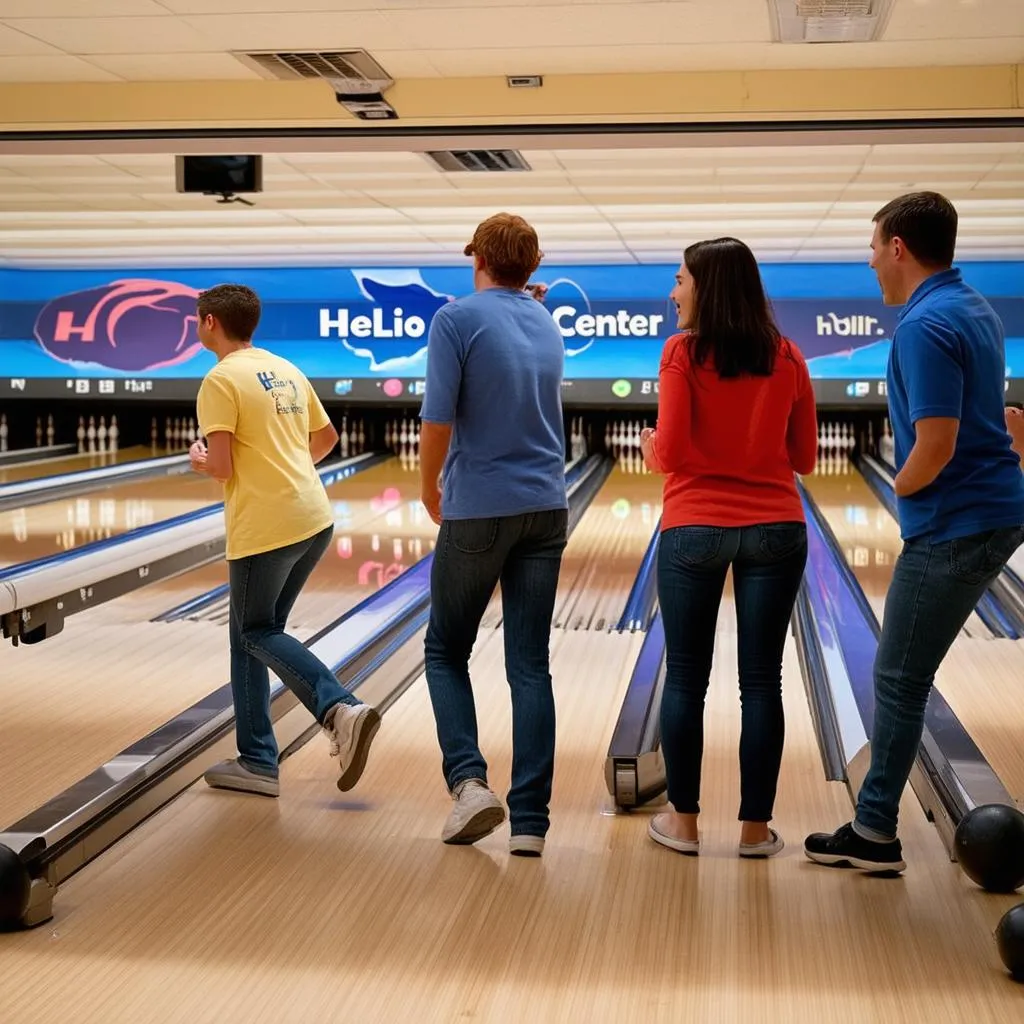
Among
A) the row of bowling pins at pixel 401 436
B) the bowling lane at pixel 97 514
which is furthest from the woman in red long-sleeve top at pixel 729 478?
the row of bowling pins at pixel 401 436

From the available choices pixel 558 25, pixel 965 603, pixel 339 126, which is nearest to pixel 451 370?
pixel 965 603

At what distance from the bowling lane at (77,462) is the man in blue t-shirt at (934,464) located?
8128 millimetres

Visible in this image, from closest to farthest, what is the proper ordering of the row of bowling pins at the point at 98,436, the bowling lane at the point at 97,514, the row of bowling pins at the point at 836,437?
the bowling lane at the point at 97,514, the row of bowling pins at the point at 836,437, the row of bowling pins at the point at 98,436

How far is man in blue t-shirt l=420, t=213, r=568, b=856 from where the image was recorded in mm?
2828

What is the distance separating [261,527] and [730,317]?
1.14 m

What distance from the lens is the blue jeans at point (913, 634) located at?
2578 mm

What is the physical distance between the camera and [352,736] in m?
3.11

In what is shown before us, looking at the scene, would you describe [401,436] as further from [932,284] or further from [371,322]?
[932,284]

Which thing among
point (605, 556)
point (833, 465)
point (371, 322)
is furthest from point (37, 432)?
point (605, 556)

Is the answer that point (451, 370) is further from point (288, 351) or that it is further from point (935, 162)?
point (288, 351)

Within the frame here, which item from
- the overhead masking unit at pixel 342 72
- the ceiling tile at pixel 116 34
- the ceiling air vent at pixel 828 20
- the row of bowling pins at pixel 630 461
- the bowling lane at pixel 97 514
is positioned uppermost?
the ceiling air vent at pixel 828 20

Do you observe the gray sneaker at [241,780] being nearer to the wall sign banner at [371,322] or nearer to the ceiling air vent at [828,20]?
the ceiling air vent at [828,20]

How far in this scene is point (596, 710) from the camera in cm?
417

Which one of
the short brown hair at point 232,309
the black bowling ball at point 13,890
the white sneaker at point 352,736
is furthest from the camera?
the short brown hair at point 232,309
